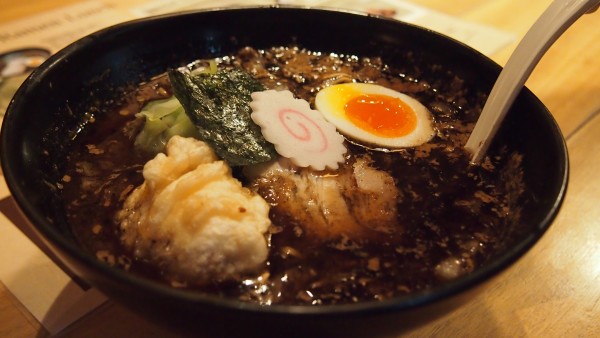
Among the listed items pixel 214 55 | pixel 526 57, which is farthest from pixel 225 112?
pixel 526 57

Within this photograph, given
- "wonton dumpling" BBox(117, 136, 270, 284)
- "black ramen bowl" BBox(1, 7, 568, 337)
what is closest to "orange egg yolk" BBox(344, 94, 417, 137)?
"black ramen bowl" BBox(1, 7, 568, 337)

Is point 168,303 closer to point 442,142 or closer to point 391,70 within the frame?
point 442,142

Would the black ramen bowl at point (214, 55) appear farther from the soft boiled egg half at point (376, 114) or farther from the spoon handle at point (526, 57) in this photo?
the soft boiled egg half at point (376, 114)

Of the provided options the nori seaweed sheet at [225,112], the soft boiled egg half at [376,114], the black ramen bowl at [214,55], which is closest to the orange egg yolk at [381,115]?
the soft boiled egg half at [376,114]

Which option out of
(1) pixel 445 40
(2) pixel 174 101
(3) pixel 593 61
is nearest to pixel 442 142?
(1) pixel 445 40

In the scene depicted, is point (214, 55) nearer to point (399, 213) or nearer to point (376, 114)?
point (376, 114)
